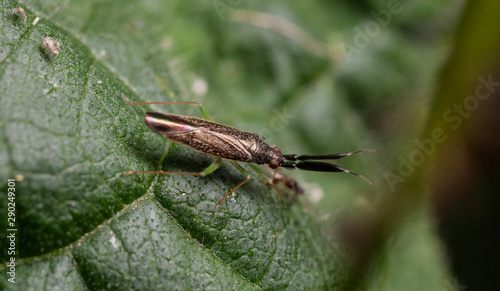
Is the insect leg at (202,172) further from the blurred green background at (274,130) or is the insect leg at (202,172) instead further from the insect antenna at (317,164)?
the insect antenna at (317,164)

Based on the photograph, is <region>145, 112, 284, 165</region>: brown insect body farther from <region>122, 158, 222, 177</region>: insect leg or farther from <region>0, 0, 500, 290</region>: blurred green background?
<region>0, 0, 500, 290</region>: blurred green background

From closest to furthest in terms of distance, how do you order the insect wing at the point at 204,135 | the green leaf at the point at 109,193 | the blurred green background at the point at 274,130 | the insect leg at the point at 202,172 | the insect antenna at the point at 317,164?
the green leaf at the point at 109,193, the blurred green background at the point at 274,130, the insect leg at the point at 202,172, the insect wing at the point at 204,135, the insect antenna at the point at 317,164

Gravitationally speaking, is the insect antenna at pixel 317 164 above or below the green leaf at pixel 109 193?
above

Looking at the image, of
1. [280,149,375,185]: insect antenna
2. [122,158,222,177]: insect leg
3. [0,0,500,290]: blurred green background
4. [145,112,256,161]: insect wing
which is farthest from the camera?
[280,149,375,185]: insect antenna

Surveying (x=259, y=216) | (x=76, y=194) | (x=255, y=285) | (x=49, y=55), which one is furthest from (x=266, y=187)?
(x=49, y=55)

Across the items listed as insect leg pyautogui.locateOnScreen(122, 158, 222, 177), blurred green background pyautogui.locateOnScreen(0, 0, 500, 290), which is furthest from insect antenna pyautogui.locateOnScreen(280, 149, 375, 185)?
insect leg pyautogui.locateOnScreen(122, 158, 222, 177)

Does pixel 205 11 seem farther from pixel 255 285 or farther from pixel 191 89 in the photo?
pixel 255 285

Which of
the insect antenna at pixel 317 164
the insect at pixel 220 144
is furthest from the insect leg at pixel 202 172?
the insect antenna at pixel 317 164
